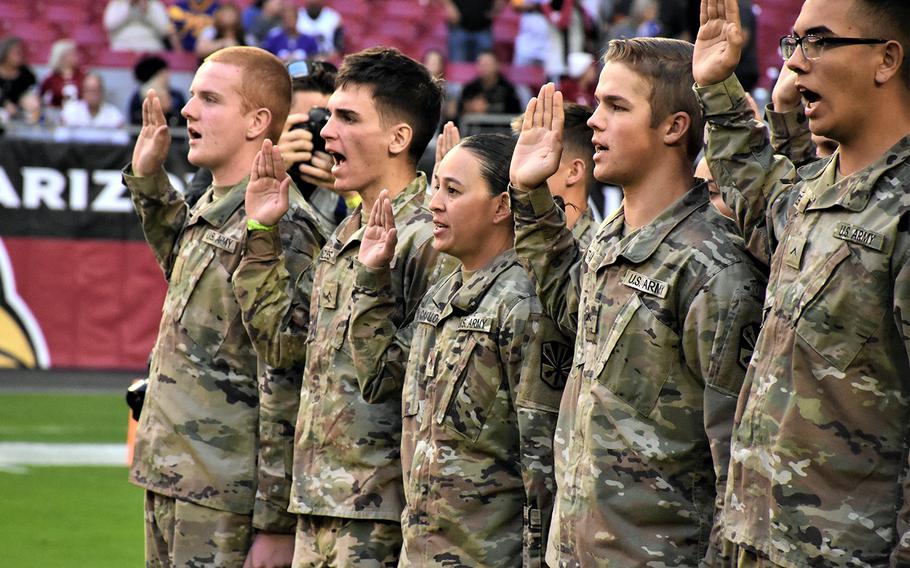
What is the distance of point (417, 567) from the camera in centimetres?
395

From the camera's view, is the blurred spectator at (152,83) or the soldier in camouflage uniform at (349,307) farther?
the blurred spectator at (152,83)

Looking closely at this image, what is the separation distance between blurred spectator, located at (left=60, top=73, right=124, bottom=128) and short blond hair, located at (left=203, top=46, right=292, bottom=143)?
937cm

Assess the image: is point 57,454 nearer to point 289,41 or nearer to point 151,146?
point 151,146

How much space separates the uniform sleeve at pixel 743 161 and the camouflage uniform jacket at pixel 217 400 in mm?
1848

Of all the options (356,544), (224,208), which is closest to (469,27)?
(224,208)

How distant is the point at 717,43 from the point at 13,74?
1269 cm

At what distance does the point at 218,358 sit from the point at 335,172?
2.41 ft

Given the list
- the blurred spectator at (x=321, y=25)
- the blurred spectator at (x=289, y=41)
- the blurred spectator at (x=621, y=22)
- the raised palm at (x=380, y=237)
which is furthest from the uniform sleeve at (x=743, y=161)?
the blurred spectator at (x=321, y=25)

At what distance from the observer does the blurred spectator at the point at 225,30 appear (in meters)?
14.8

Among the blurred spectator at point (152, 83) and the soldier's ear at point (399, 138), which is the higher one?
the blurred spectator at point (152, 83)

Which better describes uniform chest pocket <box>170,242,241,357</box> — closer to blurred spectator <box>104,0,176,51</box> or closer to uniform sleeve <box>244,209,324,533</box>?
uniform sleeve <box>244,209,324,533</box>

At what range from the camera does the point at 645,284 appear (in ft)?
11.3

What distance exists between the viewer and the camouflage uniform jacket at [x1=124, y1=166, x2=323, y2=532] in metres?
4.75

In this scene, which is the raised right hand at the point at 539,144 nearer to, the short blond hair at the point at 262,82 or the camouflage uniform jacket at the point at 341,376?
the camouflage uniform jacket at the point at 341,376
